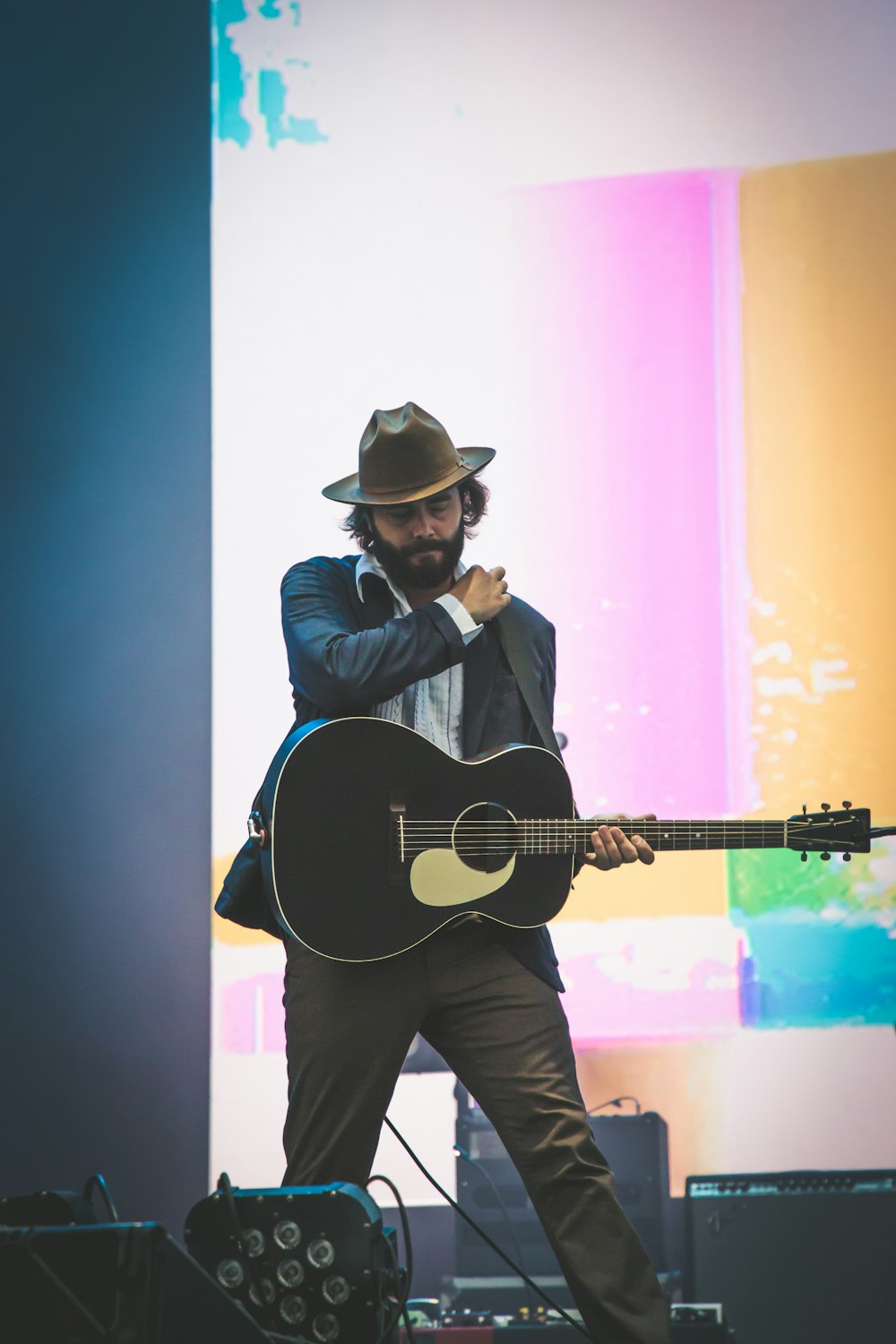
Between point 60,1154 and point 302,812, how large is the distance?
75.1 inches

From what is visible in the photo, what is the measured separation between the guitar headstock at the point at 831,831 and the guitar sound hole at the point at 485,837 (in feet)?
1.96

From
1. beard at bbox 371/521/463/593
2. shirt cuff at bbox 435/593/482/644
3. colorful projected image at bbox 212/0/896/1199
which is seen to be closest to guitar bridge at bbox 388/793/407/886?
shirt cuff at bbox 435/593/482/644

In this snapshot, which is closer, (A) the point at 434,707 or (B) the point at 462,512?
(A) the point at 434,707

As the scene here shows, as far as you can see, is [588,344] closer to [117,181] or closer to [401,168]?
[401,168]

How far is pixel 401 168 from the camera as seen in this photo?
384cm

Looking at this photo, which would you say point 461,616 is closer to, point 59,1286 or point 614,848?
point 614,848

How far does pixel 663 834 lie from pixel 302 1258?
41.5 inches

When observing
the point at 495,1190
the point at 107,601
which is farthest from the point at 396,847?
the point at 107,601

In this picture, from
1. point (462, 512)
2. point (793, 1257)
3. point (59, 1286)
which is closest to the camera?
point (59, 1286)

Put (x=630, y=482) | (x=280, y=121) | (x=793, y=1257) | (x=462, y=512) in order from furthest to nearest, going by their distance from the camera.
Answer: (x=280, y=121), (x=630, y=482), (x=793, y=1257), (x=462, y=512)

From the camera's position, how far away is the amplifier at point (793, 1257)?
320cm

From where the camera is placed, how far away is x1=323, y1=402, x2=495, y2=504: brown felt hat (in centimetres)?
271

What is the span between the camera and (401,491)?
271 cm

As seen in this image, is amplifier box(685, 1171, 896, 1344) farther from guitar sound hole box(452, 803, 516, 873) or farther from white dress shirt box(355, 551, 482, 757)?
white dress shirt box(355, 551, 482, 757)
